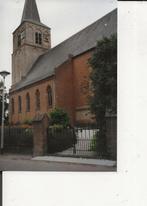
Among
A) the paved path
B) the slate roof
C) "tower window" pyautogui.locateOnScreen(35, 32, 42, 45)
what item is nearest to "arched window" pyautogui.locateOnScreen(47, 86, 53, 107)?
the slate roof

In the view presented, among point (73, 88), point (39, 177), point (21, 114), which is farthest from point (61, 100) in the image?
point (39, 177)

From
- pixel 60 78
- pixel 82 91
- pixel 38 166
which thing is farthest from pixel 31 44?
pixel 38 166

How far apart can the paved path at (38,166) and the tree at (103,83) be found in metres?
0.13

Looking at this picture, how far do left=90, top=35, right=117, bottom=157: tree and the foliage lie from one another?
24cm

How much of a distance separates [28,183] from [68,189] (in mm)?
246

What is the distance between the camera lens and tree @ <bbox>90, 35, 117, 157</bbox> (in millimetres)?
1940

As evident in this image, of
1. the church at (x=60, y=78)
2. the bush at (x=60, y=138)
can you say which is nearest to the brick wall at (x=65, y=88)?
the church at (x=60, y=78)

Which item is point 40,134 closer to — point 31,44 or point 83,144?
point 83,144

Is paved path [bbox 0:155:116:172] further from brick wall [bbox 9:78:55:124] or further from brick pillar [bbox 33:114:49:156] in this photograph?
brick wall [bbox 9:78:55:124]

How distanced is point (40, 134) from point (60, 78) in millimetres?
696

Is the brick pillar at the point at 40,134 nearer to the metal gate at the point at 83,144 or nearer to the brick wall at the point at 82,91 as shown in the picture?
the metal gate at the point at 83,144

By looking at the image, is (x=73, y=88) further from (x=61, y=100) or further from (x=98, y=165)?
(x=98, y=165)

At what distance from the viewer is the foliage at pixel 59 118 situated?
2.23m
